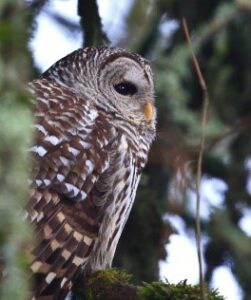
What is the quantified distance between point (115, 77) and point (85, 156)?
3.93 ft

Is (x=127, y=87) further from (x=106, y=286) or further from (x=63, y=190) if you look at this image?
(x=106, y=286)

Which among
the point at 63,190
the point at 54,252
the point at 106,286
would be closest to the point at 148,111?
the point at 63,190

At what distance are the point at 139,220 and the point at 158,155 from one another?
41 cm

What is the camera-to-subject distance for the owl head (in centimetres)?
543

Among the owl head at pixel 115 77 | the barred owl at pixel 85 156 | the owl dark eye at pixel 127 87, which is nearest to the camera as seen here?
the barred owl at pixel 85 156

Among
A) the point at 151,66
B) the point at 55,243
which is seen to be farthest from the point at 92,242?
the point at 151,66

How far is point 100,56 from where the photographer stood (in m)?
5.52

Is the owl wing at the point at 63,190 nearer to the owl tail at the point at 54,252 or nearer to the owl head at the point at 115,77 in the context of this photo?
the owl tail at the point at 54,252

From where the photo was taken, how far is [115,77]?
18.4 ft

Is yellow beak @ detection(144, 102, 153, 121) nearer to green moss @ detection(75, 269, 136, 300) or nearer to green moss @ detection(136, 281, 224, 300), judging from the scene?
green moss @ detection(75, 269, 136, 300)

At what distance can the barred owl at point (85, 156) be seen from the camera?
4156mm

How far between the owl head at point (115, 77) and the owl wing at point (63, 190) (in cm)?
62

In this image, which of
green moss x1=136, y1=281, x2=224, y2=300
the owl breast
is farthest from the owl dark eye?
green moss x1=136, y1=281, x2=224, y2=300

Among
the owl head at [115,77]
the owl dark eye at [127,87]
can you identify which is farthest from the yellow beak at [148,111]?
the owl dark eye at [127,87]
